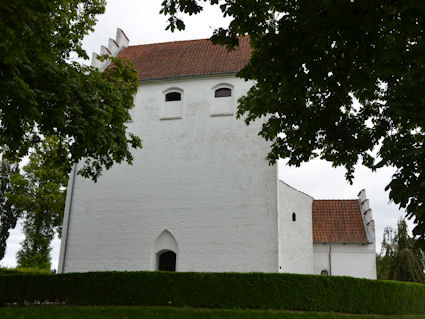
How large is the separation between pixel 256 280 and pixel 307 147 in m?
5.26

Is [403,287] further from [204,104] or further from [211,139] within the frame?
[204,104]

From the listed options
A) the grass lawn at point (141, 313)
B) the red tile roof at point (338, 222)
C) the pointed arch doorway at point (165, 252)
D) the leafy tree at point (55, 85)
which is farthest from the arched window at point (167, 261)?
the red tile roof at point (338, 222)

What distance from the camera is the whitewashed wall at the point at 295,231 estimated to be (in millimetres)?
19580

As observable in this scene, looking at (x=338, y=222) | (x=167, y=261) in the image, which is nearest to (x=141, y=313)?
(x=167, y=261)

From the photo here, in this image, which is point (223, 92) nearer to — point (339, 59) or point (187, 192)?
point (187, 192)

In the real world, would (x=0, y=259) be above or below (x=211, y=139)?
below

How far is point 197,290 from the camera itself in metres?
12.5

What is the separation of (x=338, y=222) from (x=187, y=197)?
460 inches

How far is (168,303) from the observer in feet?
41.0

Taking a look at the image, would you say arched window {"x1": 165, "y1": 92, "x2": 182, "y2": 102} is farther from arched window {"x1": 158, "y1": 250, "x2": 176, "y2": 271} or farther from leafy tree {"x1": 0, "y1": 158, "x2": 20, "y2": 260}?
leafy tree {"x1": 0, "y1": 158, "x2": 20, "y2": 260}

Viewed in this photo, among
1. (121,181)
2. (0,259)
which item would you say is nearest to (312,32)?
(121,181)

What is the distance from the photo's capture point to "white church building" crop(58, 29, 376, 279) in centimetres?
1576

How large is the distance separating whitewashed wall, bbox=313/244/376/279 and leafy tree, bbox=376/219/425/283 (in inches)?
182

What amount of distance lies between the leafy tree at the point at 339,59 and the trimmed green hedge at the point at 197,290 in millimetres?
5642
